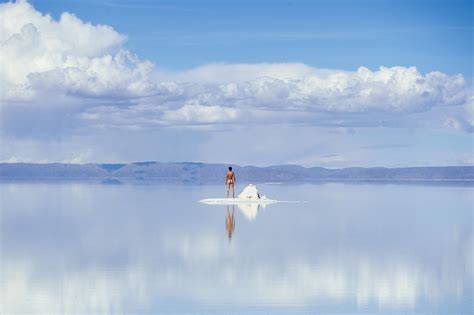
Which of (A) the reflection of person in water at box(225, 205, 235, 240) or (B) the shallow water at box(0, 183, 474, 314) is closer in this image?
(B) the shallow water at box(0, 183, 474, 314)

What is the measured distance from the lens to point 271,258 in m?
19.1

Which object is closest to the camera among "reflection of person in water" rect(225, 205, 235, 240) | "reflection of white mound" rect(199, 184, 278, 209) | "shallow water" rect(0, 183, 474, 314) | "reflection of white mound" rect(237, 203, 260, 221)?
"shallow water" rect(0, 183, 474, 314)

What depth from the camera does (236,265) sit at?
706 inches

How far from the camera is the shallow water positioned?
13.9m

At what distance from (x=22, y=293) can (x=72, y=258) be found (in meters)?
4.53

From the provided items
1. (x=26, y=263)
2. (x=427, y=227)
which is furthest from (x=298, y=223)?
(x=26, y=263)

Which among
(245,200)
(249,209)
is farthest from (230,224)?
(245,200)

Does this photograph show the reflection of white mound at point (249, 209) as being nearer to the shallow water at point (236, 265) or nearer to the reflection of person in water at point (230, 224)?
the reflection of person in water at point (230, 224)

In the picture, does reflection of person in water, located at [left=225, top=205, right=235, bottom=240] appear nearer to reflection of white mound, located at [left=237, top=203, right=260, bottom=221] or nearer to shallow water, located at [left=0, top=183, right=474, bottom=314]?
shallow water, located at [left=0, top=183, right=474, bottom=314]

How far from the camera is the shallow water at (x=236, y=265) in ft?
45.5

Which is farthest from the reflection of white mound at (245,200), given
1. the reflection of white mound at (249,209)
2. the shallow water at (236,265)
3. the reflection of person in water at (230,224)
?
the shallow water at (236,265)

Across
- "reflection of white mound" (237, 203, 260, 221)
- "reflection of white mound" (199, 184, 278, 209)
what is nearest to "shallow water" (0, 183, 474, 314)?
"reflection of white mound" (237, 203, 260, 221)

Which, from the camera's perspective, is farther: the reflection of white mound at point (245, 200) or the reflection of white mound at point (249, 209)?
the reflection of white mound at point (245, 200)

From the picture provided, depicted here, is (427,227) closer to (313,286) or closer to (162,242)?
(162,242)
